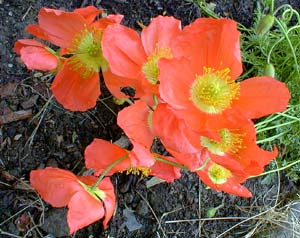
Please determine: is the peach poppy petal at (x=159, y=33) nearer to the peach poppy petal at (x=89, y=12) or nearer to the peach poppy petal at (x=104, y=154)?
the peach poppy petal at (x=89, y=12)

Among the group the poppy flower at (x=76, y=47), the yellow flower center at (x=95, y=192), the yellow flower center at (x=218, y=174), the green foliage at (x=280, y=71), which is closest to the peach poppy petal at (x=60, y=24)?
the poppy flower at (x=76, y=47)

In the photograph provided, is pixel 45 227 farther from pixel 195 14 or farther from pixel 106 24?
pixel 195 14

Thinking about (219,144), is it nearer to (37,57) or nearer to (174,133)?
(174,133)

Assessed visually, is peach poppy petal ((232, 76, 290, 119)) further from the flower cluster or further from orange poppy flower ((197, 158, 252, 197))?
orange poppy flower ((197, 158, 252, 197))

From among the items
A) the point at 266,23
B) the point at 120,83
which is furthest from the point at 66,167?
the point at 266,23

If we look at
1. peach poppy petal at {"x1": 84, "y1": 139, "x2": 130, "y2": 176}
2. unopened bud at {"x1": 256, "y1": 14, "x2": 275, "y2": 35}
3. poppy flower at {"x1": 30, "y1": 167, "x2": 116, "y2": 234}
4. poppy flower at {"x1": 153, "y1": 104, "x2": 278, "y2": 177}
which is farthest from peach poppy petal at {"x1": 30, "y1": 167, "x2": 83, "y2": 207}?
unopened bud at {"x1": 256, "y1": 14, "x2": 275, "y2": 35}

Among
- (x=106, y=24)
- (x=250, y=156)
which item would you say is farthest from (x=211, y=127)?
(x=106, y=24)
